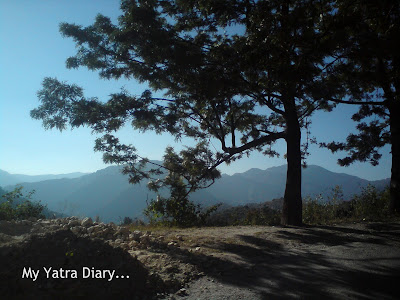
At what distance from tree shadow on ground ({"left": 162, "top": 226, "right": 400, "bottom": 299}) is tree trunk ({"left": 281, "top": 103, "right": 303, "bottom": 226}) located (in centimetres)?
191

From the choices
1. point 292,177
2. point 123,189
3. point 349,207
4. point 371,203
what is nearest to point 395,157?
point 371,203

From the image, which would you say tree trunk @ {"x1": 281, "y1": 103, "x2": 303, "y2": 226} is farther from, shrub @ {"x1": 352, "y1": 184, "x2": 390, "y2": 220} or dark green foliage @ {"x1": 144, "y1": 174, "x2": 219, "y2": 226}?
shrub @ {"x1": 352, "y1": 184, "x2": 390, "y2": 220}

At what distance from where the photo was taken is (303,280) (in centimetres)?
341

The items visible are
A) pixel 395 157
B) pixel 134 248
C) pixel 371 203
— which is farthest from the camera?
pixel 371 203

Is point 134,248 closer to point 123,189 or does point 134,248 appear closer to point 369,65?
point 369,65

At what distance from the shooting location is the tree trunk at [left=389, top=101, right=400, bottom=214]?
30.7 feet

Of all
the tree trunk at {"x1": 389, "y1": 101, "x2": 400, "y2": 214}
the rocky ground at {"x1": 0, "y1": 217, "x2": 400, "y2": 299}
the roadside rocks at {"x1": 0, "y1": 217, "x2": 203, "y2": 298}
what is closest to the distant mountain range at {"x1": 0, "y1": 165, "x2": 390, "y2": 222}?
the tree trunk at {"x1": 389, "y1": 101, "x2": 400, "y2": 214}

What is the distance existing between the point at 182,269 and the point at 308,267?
1.90m

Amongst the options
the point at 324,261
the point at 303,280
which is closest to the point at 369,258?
the point at 324,261

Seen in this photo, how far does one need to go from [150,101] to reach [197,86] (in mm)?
1645

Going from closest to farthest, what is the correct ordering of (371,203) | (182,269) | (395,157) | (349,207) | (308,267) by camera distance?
(182,269) < (308,267) < (395,157) < (371,203) < (349,207)

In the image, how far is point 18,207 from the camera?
752 cm

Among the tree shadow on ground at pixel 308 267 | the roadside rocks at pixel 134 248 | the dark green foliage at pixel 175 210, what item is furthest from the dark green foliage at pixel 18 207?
the tree shadow on ground at pixel 308 267

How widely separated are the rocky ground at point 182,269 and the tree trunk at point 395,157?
5.29m
